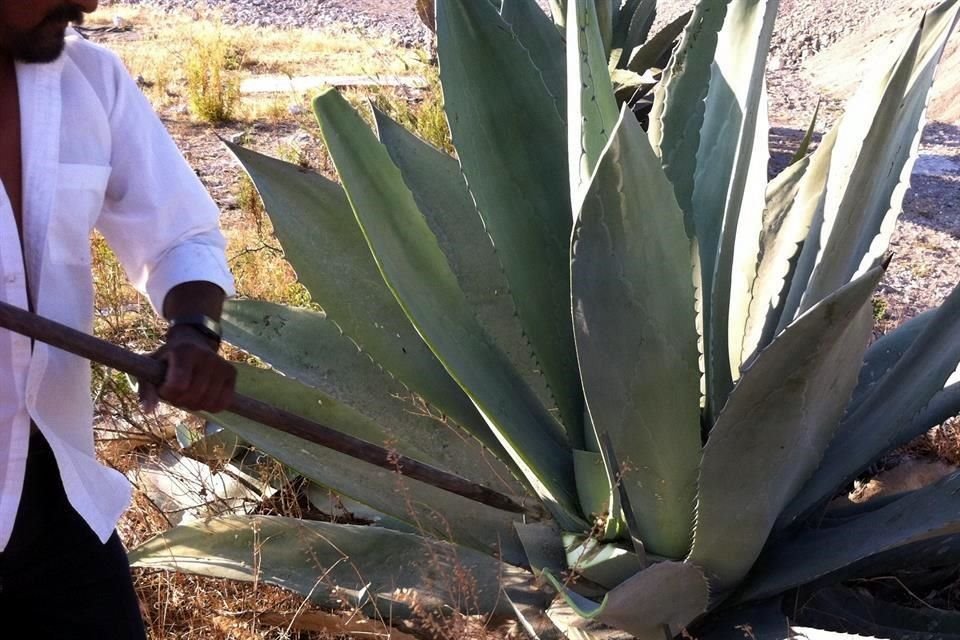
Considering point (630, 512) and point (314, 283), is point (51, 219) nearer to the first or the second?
point (314, 283)

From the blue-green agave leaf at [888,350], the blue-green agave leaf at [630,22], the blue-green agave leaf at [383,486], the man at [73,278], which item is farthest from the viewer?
the blue-green agave leaf at [630,22]

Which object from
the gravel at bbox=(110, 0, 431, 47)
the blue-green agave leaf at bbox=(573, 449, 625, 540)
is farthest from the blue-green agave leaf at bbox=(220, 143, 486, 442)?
the gravel at bbox=(110, 0, 431, 47)

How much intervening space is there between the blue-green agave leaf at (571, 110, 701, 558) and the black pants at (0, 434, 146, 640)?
0.75 m

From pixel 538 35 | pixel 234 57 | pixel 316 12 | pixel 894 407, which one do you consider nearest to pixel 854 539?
pixel 894 407

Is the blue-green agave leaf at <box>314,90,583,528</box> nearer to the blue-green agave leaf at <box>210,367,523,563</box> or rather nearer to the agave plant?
the agave plant

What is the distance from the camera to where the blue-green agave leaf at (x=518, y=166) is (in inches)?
70.4

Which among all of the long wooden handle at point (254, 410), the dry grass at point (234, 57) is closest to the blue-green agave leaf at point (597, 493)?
the long wooden handle at point (254, 410)

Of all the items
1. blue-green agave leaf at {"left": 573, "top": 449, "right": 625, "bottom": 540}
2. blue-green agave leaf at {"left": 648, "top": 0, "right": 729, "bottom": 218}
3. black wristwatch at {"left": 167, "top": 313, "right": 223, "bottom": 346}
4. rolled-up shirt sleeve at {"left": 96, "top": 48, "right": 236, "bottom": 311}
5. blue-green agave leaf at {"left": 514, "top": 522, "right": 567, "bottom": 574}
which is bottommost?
blue-green agave leaf at {"left": 514, "top": 522, "right": 567, "bottom": 574}

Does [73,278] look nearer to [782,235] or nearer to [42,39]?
[42,39]

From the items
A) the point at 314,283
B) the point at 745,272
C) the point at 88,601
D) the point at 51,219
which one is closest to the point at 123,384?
the point at 314,283

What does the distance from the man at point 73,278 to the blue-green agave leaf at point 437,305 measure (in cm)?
28

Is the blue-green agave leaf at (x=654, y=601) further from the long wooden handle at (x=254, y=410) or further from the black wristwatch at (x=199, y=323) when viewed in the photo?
the black wristwatch at (x=199, y=323)

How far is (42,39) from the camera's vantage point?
130 centimetres

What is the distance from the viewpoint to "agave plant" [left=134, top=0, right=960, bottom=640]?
1.50 meters
